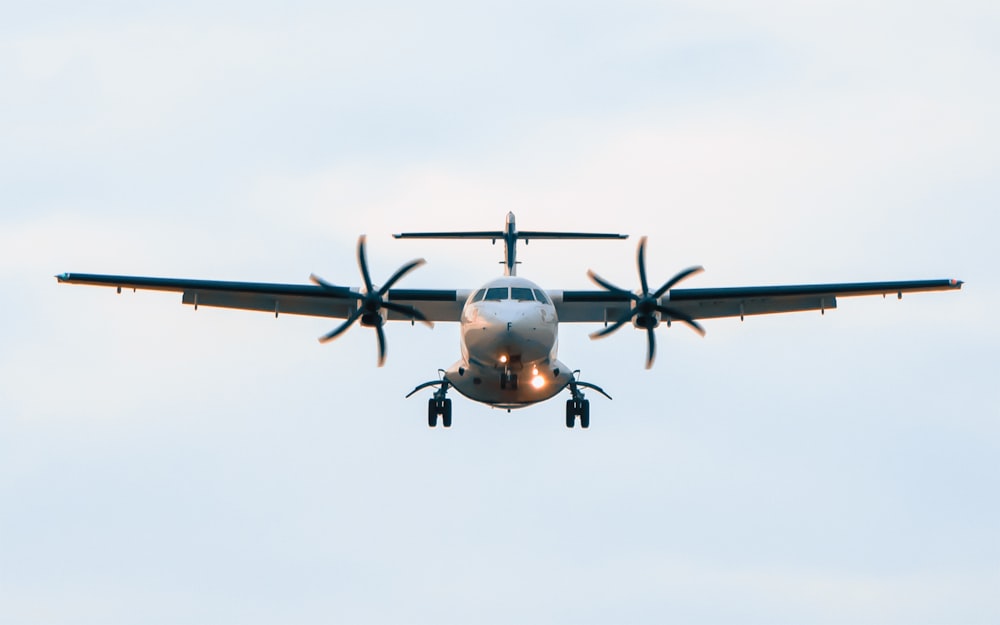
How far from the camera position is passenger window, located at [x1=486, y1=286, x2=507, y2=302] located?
30.0 meters

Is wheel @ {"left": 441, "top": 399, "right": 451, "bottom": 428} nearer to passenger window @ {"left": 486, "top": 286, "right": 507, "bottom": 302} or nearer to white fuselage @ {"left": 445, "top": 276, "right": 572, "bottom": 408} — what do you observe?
white fuselage @ {"left": 445, "top": 276, "right": 572, "bottom": 408}

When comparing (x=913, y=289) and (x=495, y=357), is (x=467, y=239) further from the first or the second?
(x=913, y=289)

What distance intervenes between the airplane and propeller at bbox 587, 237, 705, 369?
0.07 feet

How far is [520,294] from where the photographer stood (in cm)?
3012

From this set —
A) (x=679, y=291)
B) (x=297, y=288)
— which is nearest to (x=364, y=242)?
(x=297, y=288)

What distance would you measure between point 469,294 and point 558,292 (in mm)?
2068

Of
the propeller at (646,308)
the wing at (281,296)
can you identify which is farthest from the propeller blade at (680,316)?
the wing at (281,296)

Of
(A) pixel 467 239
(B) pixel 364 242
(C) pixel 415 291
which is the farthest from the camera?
(A) pixel 467 239

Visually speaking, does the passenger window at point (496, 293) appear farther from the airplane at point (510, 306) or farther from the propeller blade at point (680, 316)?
the propeller blade at point (680, 316)

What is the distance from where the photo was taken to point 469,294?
1318 inches

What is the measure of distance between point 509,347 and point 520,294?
4.80ft

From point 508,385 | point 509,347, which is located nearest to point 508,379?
point 508,385

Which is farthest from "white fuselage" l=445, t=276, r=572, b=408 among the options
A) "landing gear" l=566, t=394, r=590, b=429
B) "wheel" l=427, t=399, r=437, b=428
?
"landing gear" l=566, t=394, r=590, b=429

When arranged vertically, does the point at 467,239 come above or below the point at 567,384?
above
